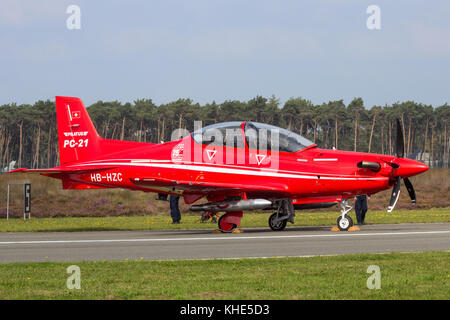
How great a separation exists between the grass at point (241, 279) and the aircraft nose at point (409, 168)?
687cm

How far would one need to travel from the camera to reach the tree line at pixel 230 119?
387 ft

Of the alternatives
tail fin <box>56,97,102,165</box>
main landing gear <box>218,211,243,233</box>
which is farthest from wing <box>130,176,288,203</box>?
tail fin <box>56,97,102,165</box>

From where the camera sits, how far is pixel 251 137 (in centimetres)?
1948

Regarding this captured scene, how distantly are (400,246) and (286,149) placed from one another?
20.5 feet

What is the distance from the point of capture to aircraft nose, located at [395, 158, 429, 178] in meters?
18.6

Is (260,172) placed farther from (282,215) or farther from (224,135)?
(282,215)

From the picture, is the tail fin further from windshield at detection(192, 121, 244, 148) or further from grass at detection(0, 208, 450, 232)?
windshield at detection(192, 121, 244, 148)

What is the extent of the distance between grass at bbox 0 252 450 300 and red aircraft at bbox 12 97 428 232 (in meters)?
7.26

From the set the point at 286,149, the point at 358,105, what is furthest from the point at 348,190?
the point at 358,105

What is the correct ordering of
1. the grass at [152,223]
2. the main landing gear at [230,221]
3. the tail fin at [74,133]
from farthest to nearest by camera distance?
the grass at [152,223] → the tail fin at [74,133] → the main landing gear at [230,221]

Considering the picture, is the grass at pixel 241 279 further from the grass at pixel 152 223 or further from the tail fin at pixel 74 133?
the grass at pixel 152 223

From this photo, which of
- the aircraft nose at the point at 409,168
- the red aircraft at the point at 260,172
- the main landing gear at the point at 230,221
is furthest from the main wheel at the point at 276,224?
the aircraft nose at the point at 409,168

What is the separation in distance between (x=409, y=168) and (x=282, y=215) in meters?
4.38
